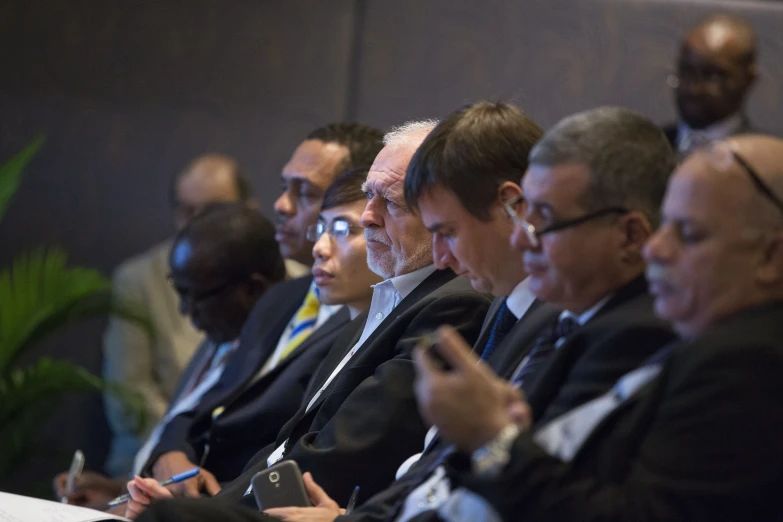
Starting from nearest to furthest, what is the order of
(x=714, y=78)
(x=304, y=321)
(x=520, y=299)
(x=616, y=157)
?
1. (x=616, y=157)
2. (x=520, y=299)
3. (x=304, y=321)
4. (x=714, y=78)

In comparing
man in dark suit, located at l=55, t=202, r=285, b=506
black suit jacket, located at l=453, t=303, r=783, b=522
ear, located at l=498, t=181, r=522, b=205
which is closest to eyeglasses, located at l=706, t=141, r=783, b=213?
black suit jacket, located at l=453, t=303, r=783, b=522

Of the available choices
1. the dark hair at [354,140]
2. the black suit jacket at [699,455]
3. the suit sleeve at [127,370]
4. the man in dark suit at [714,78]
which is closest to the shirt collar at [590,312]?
the black suit jacket at [699,455]

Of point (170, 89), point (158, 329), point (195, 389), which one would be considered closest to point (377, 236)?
point (195, 389)

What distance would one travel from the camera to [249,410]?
3055 mm

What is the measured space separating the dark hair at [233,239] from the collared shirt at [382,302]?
39.2 inches

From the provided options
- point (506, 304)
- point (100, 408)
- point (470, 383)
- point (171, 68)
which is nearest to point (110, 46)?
point (171, 68)

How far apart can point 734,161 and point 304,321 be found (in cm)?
199

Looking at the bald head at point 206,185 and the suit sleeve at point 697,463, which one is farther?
the bald head at point 206,185

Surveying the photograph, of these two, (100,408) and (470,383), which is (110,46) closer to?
(100,408)

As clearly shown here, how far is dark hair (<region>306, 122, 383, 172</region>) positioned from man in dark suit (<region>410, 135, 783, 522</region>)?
6.78 ft

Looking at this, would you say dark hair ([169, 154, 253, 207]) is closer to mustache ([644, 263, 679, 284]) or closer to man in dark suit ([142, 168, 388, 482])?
man in dark suit ([142, 168, 388, 482])

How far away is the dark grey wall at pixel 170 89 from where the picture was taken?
5.60 m

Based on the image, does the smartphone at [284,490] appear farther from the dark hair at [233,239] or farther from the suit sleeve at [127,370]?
the suit sleeve at [127,370]

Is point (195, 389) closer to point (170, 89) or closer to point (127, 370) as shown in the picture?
point (127, 370)
